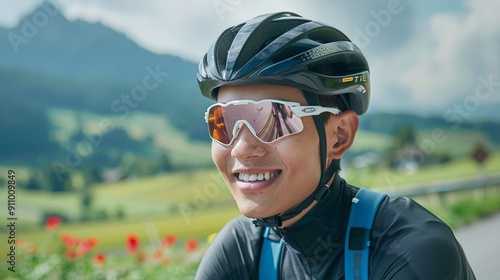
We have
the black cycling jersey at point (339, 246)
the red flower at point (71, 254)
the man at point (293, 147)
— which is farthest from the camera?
the red flower at point (71, 254)

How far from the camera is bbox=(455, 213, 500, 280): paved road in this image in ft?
19.0

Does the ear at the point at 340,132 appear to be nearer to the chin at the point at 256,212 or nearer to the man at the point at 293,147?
the man at the point at 293,147

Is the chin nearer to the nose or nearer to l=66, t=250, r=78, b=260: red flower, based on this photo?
the nose

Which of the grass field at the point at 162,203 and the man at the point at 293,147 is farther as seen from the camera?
the grass field at the point at 162,203

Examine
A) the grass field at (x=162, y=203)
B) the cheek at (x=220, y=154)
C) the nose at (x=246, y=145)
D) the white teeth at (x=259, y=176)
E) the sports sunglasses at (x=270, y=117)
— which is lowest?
the grass field at (x=162, y=203)

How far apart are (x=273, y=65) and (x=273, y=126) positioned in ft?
0.65

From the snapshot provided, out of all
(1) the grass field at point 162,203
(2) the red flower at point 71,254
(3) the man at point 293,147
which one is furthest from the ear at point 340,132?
(1) the grass field at point 162,203

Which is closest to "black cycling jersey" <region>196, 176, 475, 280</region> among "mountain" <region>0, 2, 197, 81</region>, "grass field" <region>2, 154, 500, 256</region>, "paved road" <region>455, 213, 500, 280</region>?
"paved road" <region>455, 213, 500, 280</region>

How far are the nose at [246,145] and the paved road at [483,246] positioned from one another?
13.7 feet

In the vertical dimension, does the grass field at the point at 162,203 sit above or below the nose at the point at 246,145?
below

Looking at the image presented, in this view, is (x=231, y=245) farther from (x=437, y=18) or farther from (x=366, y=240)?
(x=437, y=18)

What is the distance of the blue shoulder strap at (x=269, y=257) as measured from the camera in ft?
7.41

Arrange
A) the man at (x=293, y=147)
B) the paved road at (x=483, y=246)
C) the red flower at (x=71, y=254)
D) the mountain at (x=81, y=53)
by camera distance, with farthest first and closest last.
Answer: the mountain at (x=81, y=53) → the paved road at (x=483, y=246) → the red flower at (x=71, y=254) → the man at (x=293, y=147)

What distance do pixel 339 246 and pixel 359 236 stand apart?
5.6 inches
